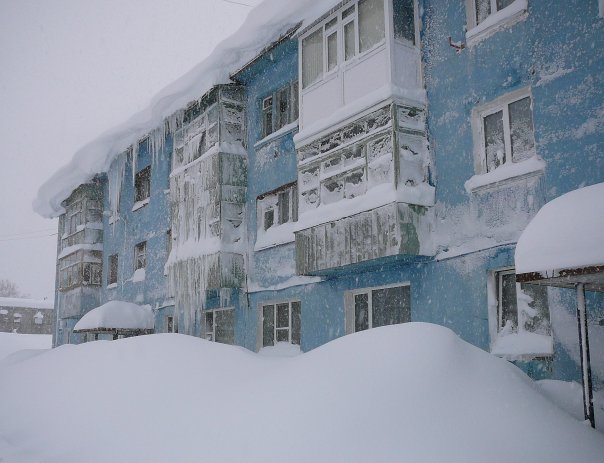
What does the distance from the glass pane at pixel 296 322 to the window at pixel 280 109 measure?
4.23m

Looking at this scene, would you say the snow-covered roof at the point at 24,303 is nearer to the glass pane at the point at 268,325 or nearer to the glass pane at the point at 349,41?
the glass pane at the point at 268,325

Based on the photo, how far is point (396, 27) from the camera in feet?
32.0

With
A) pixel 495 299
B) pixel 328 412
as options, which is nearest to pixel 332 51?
pixel 495 299

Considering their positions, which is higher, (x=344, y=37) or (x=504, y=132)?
(x=344, y=37)

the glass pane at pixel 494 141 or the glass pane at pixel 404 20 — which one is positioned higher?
the glass pane at pixel 404 20

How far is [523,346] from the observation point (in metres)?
7.84

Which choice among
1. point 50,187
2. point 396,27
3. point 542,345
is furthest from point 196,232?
point 50,187

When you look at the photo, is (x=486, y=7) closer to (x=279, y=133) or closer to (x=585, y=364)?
(x=279, y=133)

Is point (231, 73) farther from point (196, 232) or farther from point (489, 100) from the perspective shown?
point (489, 100)

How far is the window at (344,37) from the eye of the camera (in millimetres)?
9945

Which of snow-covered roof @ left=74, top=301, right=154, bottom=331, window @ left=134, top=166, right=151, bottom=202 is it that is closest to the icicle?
window @ left=134, top=166, right=151, bottom=202

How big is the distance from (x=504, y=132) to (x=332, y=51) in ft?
12.9

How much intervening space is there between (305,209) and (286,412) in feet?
22.0

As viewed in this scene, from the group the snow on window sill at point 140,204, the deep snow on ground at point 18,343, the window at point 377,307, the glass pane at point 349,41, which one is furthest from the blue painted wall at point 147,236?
the deep snow on ground at point 18,343
